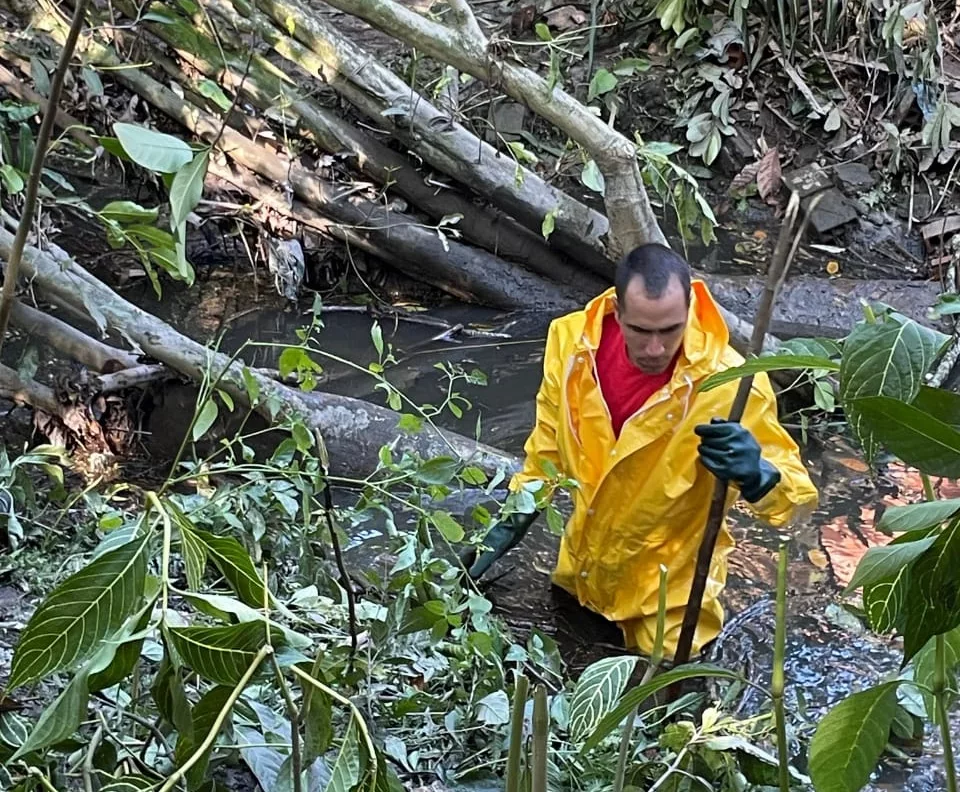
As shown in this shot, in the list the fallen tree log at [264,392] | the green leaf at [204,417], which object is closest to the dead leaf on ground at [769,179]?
the fallen tree log at [264,392]

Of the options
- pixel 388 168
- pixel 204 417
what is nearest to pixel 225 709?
pixel 204 417

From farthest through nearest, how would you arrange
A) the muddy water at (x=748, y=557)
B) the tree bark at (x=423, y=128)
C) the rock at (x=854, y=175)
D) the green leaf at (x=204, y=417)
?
1. the rock at (x=854, y=175)
2. the tree bark at (x=423, y=128)
3. the muddy water at (x=748, y=557)
4. the green leaf at (x=204, y=417)

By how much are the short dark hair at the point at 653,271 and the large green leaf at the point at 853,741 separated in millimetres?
2446

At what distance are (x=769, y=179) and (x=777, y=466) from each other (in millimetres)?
5428

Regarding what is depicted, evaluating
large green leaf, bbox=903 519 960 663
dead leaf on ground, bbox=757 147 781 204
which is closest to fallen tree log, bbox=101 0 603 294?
dead leaf on ground, bbox=757 147 781 204

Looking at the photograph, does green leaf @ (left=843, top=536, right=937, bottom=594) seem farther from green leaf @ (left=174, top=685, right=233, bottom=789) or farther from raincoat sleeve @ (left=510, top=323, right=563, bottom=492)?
raincoat sleeve @ (left=510, top=323, right=563, bottom=492)

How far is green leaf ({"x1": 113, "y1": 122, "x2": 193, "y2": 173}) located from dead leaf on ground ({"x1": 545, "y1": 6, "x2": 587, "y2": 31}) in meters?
8.30

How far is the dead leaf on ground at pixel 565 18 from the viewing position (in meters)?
8.98

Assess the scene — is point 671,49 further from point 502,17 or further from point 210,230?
point 210,230

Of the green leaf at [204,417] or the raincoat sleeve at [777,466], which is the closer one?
the green leaf at [204,417]

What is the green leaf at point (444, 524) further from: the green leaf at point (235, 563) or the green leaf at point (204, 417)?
the green leaf at point (235, 563)

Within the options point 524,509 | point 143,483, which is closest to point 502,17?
point 143,483

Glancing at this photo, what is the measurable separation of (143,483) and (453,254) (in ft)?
9.60

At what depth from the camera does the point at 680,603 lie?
3490 millimetres
